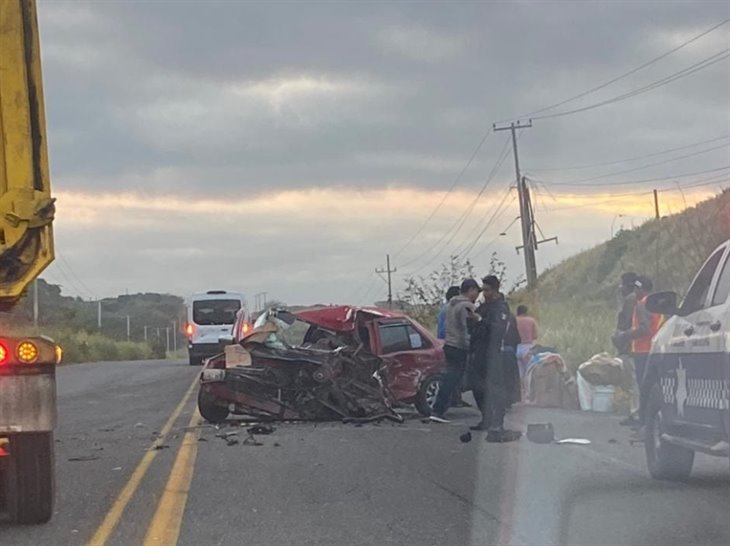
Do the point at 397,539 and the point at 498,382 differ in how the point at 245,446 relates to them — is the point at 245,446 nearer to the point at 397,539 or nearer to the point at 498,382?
the point at 498,382

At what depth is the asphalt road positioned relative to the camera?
26.5 ft

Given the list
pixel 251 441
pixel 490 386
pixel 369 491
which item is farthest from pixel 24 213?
pixel 490 386

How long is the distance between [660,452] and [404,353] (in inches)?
291

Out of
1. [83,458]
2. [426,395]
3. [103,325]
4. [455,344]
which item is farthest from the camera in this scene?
[103,325]

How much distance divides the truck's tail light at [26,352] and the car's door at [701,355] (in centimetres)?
451

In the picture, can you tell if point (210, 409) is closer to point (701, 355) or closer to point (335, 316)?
point (335, 316)

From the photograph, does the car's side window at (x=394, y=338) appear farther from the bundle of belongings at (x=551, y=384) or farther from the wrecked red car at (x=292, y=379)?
the bundle of belongings at (x=551, y=384)

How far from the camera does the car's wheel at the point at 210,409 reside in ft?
51.9

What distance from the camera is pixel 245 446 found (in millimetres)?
13273

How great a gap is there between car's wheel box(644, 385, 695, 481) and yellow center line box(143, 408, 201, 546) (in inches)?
153

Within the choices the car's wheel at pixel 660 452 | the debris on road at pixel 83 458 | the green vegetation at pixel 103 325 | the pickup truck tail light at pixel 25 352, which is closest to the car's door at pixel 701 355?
the car's wheel at pixel 660 452

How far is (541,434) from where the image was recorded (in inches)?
512

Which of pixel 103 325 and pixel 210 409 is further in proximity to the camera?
pixel 103 325

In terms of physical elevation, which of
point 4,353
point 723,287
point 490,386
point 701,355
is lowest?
point 490,386
